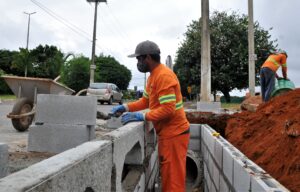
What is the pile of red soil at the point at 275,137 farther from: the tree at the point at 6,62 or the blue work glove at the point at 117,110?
the tree at the point at 6,62

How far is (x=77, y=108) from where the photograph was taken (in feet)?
18.3

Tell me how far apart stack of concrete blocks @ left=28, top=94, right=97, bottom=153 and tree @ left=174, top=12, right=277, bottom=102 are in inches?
990

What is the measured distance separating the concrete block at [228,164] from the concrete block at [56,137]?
8.43 feet

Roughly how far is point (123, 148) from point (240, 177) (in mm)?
972

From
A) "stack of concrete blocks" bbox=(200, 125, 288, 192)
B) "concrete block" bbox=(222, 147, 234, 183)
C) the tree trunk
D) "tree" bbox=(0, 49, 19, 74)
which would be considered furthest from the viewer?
"tree" bbox=(0, 49, 19, 74)

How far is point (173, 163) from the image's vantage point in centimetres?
393

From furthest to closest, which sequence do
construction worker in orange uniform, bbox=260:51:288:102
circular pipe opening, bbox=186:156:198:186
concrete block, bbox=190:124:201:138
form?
1. construction worker in orange uniform, bbox=260:51:288:102
2. circular pipe opening, bbox=186:156:198:186
3. concrete block, bbox=190:124:201:138

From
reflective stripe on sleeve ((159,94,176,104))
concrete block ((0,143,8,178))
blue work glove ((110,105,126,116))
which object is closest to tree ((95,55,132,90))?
blue work glove ((110,105,126,116))

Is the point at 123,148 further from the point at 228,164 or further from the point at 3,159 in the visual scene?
the point at 228,164

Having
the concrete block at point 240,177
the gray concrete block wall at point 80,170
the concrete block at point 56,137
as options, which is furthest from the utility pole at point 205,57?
the gray concrete block wall at point 80,170

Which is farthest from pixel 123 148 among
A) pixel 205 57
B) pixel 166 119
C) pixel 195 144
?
pixel 205 57

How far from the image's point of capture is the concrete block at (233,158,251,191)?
2625 millimetres

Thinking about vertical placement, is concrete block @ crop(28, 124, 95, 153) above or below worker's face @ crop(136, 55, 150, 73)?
below

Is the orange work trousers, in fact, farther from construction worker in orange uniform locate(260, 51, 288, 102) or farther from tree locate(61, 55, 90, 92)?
tree locate(61, 55, 90, 92)
